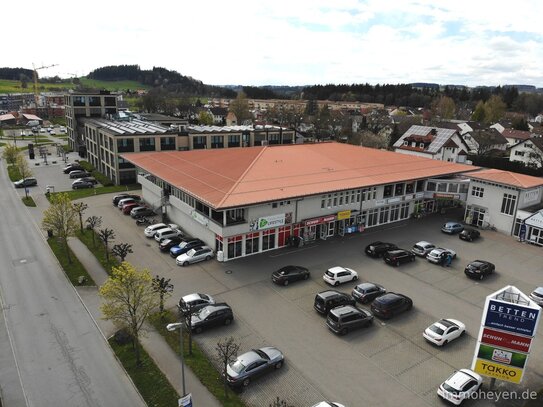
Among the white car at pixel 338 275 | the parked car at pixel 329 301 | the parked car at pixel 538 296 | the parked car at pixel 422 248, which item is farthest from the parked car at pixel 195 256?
the parked car at pixel 538 296

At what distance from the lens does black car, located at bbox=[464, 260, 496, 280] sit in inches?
1325

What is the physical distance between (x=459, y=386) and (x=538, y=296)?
15004 millimetres

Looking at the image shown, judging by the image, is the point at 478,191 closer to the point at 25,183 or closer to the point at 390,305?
the point at 390,305

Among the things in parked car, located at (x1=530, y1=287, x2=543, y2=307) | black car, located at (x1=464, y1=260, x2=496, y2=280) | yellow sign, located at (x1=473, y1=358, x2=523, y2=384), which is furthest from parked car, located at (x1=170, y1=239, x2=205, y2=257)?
parked car, located at (x1=530, y1=287, x2=543, y2=307)

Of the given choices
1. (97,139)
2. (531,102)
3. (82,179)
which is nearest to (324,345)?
(82,179)

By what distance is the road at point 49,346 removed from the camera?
2003 centimetres

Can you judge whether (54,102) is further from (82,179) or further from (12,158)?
(82,179)

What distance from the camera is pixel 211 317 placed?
25.3m

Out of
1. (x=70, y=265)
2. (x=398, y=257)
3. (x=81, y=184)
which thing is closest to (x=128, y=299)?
(x=70, y=265)

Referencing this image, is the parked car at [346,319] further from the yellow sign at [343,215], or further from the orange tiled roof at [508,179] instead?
the orange tiled roof at [508,179]

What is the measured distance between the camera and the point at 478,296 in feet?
102

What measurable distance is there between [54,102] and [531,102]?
213813mm

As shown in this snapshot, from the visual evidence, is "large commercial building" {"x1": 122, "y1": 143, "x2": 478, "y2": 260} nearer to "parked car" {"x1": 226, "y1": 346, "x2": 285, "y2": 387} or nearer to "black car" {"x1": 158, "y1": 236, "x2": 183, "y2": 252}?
"black car" {"x1": 158, "y1": 236, "x2": 183, "y2": 252}

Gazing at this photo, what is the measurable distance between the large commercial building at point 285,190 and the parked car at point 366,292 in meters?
10.3
